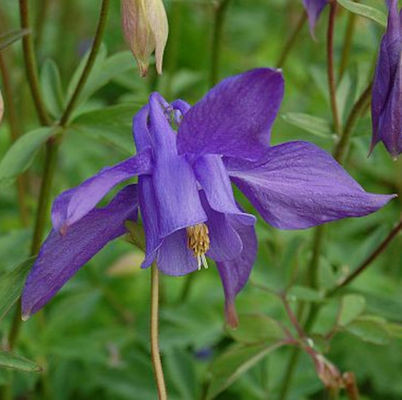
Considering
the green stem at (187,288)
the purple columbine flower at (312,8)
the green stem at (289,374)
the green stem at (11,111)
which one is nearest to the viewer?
the purple columbine flower at (312,8)

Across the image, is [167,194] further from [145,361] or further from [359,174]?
[359,174]

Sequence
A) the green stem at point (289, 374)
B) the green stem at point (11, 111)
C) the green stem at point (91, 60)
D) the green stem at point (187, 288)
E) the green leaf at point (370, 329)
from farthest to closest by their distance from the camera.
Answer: the green stem at point (187, 288) → the green stem at point (289, 374) → the green stem at point (11, 111) → the green leaf at point (370, 329) → the green stem at point (91, 60)

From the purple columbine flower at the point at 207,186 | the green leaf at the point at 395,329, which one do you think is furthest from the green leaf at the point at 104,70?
the green leaf at the point at 395,329

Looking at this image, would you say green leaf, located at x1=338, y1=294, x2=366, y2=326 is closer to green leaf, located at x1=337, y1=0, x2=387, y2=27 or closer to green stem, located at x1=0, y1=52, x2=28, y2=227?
green leaf, located at x1=337, y1=0, x2=387, y2=27

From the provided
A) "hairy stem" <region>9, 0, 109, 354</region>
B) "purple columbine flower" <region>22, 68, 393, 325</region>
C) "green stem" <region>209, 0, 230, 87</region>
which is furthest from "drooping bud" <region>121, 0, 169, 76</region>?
"green stem" <region>209, 0, 230, 87</region>

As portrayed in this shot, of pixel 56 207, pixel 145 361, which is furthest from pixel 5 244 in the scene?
pixel 56 207

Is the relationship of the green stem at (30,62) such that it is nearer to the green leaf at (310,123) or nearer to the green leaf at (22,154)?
the green leaf at (22,154)
